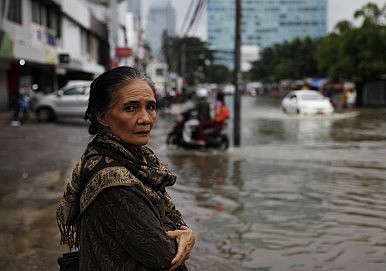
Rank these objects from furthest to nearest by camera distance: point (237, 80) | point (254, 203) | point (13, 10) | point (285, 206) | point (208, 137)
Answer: point (13, 10) → point (237, 80) → point (208, 137) → point (254, 203) → point (285, 206)

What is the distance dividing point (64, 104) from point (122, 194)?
2187 centimetres

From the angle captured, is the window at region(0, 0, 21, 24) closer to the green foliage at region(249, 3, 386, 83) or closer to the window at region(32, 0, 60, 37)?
the window at region(32, 0, 60, 37)

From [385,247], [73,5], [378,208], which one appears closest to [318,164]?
[378,208]

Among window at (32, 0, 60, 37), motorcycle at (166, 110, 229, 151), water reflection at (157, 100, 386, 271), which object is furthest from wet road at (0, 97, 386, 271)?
window at (32, 0, 60, 37)

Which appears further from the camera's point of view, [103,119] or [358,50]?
[358,50]

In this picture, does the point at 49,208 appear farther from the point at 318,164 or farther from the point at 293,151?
the point at 293,151

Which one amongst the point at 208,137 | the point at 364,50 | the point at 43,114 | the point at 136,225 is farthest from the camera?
the point at 364,50

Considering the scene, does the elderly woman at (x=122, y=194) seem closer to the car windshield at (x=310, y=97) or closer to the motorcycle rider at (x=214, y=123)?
the motorcycle rider at (x=214, y=123)

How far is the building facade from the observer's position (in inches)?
1015

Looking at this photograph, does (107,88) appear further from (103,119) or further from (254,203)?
(254,203)

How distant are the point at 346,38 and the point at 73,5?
1919 cm

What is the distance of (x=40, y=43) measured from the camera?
1238 inches

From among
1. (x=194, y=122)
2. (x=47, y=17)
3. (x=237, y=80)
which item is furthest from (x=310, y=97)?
(x=194, y=122)

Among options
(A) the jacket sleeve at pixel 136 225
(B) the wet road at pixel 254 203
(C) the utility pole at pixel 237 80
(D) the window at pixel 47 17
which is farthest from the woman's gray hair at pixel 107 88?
(D) the window at pixel 47 17
